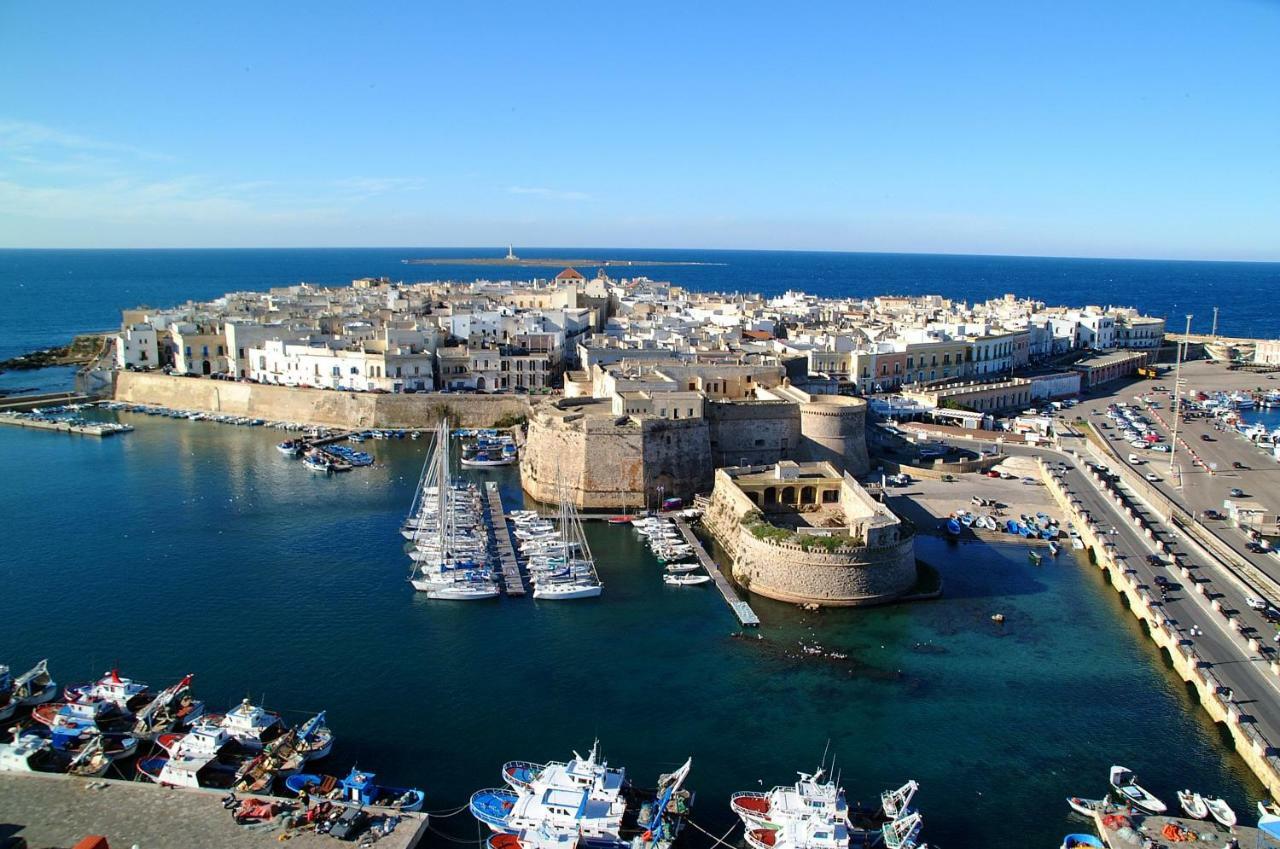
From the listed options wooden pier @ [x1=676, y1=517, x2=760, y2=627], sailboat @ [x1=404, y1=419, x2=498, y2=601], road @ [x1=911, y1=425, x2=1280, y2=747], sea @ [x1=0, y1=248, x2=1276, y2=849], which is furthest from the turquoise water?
road @ [x1=911, y1=425, x2=1280, y2=747]

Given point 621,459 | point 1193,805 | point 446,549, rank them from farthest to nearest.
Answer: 1. point 621,459
2. point 446,549
3. point 1193,805

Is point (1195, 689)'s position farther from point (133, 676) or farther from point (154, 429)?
point (154, 429)

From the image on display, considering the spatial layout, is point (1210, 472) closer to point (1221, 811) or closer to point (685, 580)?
point (685, 580)

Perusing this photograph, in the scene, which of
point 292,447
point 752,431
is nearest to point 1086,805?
point 752,431

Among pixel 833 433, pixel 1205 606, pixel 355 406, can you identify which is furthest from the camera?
pixel 355 406

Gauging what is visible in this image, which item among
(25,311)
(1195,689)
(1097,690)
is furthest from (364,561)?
(25,311)

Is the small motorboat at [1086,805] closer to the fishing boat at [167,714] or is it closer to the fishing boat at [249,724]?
the fishing boat at [249,724]

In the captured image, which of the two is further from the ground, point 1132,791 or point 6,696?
point 6,696
